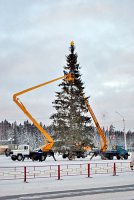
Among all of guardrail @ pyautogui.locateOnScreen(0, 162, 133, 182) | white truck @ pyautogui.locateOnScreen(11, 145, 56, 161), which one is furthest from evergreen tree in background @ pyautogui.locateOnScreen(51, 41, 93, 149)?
guardrail @ pyautogui.locateOnScreen(0, 162, 133, 182)

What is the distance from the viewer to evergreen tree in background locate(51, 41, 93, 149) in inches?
2355

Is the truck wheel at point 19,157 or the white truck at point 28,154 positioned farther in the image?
the truck wheel at point 19,157

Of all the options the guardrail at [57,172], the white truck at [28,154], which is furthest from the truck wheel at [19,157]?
the guardrail at [57,172]

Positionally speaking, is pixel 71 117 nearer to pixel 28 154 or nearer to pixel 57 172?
pixel 28 154

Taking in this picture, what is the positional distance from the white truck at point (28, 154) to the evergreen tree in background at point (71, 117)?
4718 millimetres

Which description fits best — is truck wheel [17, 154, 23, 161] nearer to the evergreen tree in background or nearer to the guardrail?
the evergreen tree in background

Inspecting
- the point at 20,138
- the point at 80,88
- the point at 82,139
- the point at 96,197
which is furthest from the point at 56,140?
the point at 20,138

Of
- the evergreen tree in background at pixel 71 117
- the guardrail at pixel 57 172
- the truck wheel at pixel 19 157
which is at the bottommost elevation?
the truck wheel at pixel 19 157

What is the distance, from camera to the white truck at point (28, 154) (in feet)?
179

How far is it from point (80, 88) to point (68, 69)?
13.4 ft

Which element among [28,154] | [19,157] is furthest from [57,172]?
[28,154]

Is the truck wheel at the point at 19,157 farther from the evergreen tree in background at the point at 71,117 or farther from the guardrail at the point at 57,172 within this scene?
the guardrail at the point at 57,172

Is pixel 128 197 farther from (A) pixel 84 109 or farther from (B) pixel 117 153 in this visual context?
(A) pixel 84 109

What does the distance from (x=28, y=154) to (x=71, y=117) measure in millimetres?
8724
